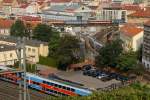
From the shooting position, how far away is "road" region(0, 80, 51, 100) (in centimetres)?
941

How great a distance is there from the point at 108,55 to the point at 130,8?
13.3m

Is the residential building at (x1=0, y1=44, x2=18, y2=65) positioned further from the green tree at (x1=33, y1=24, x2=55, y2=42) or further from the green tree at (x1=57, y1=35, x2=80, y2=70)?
the green tree at (x1=33, y1=24, x2=55, y2=42)

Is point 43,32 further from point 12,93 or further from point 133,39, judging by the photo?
point 12,93

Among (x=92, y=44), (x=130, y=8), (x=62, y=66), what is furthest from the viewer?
(x=130, y=8)

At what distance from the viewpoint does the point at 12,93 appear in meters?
9.73

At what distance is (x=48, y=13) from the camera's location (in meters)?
26.6

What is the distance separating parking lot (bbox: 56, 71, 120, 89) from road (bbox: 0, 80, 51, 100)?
1.24m

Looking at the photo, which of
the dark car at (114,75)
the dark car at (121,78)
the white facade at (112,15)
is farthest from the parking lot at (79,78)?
the white facade at (112,15)

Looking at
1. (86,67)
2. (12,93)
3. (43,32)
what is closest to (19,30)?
(43,32)

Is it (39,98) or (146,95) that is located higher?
(146,95)

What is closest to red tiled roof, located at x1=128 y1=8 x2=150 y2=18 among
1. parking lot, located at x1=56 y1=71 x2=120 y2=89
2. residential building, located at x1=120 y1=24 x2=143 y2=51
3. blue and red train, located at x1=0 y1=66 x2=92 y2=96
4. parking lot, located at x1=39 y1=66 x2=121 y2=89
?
residential building, located at x1=120 y1=24 x2=143 y2=51

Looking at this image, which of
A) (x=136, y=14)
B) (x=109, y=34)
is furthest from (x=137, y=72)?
(x=136, y=14)

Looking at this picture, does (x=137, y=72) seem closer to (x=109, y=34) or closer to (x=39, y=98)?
(x=39, y=98)

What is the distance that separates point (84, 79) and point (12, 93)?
2500 mm
